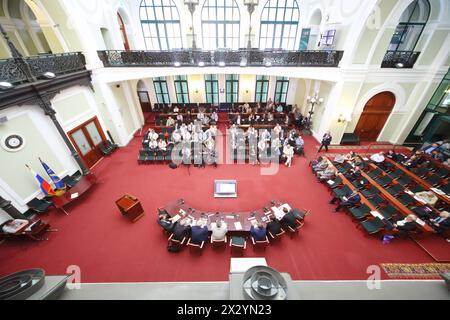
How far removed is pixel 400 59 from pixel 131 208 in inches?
555

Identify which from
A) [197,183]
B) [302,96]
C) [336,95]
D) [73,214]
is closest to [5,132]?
[73,214]

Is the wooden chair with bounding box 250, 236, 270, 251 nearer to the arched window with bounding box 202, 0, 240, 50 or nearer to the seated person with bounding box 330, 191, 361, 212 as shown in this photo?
the seated person with bounding box 330, 191, 361, 212

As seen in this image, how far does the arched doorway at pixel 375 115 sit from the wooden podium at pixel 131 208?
41.3ft

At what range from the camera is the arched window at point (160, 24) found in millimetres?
13477

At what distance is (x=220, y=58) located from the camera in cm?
1063

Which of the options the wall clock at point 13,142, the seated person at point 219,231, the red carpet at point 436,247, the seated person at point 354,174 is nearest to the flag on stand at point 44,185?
the wall clock at point 13,142

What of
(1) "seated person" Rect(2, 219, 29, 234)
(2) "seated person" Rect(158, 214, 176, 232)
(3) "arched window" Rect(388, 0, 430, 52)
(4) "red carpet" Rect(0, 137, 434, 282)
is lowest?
(4) "red carpet" Rect(0, 137, 434, 282)

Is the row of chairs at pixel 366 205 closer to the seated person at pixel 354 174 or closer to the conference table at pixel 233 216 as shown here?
the seated person at pixel 354 174

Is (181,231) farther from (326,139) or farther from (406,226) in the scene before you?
(326,139)

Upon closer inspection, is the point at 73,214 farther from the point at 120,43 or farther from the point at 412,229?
the point at 412,229

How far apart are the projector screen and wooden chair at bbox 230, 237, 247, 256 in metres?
2.33

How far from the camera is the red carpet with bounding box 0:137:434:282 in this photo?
17.5 feet

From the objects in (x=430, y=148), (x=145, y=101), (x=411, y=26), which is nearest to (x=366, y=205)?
(x=430, y=148)

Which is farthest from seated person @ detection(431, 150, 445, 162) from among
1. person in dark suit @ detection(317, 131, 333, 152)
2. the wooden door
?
the wooden door
